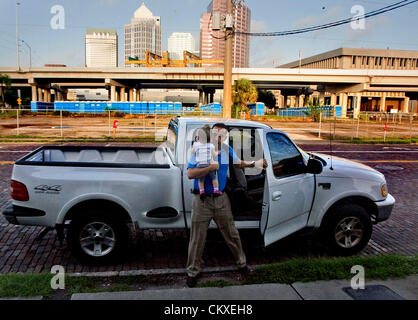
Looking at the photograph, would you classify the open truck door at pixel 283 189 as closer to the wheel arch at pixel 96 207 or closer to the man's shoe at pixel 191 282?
the man's shoe at pixel 191 282

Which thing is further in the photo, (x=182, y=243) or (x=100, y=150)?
(x=100, y=150)

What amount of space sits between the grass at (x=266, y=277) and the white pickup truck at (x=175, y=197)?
0.42 metres

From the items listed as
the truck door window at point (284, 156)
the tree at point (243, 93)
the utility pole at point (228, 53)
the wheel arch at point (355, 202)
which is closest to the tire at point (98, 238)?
the truck door window at point (284, 156)

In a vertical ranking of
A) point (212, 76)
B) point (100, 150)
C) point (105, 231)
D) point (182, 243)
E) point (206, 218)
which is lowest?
point (182, 243)

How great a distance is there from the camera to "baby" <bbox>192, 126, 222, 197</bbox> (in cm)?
429

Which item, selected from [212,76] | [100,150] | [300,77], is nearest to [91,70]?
[212,76]

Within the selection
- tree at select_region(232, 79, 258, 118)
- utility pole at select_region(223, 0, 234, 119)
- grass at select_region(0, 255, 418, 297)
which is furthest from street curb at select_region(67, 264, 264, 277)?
tree at select_region(232, 79, 258, 118)

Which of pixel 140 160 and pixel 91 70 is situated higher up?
pixel 91 70

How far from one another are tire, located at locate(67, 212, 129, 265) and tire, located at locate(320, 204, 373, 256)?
9.06ft

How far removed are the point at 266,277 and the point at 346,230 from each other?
156 cm

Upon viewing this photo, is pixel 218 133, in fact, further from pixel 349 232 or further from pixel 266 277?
pixel 349 232
